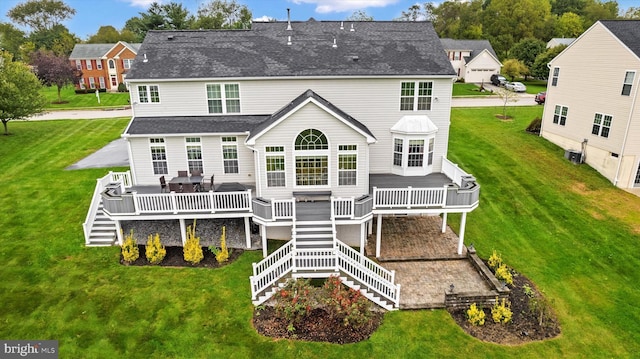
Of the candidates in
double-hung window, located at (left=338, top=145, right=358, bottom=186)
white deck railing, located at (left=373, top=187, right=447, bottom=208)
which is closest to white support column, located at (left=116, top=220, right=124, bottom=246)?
double-hung window, located at (left=338, top=145, right=358, bottom=186)

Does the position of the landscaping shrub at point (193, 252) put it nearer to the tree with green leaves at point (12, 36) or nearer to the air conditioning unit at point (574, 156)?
the air conditioning unit at point (574, 156)

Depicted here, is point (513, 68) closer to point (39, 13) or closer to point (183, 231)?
point (183, 231)

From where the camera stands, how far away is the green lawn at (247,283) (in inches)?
497

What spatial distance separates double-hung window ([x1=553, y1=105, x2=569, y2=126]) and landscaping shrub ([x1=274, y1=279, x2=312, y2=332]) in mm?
25190

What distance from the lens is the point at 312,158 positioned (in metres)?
16.9

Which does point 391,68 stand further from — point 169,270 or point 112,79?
point 112,79

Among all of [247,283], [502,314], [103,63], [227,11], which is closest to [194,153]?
[247,283]

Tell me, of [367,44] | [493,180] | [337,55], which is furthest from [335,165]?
[493,180]

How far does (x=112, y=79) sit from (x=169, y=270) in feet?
188

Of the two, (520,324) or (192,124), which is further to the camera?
(192,124)

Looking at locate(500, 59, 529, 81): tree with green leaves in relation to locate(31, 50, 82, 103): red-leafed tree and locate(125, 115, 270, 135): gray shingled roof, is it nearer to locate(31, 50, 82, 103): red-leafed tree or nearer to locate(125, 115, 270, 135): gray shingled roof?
locate(125, 115, 270, 135): gray shingled roof

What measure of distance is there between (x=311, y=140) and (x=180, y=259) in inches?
301

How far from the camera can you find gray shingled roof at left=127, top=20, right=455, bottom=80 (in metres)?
19.0

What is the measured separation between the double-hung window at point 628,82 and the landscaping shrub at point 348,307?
21699 millimetres
